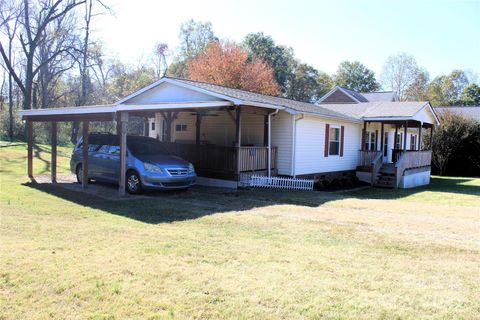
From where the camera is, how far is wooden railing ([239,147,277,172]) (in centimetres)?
1387

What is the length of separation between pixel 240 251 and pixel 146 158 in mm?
→ 6850

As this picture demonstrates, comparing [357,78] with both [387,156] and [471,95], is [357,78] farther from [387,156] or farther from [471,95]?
[387,156]

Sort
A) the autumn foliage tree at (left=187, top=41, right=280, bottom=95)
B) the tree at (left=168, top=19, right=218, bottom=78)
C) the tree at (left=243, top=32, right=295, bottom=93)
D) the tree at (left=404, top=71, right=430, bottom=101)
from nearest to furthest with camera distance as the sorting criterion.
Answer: the autumn foliage tree at (left=187, top=41, right=280, bottom=95) < the tree at (left=243, top=32, right=295, bottom=93) < the tree at (left=168, top=19, right=218, bottom=78) < the tree at (left=404, top=71, right=430, bottom=101)

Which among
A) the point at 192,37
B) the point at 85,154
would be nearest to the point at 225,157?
the point at 85,154

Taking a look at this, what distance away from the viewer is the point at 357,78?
203ft

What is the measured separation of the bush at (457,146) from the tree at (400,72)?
104ft

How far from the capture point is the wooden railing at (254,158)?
13873mm

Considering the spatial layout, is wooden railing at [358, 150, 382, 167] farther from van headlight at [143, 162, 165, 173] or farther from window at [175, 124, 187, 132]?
van headlight at [143, 162, 165, 173]

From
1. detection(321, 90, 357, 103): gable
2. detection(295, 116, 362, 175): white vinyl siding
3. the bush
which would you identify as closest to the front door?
detection(295, 116, 362, 175): white vinyl siding

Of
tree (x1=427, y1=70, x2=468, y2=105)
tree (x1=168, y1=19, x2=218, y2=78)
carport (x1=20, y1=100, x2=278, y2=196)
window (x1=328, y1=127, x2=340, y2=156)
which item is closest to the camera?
carport (x1=20, y1=100, x2=278, y2=196)

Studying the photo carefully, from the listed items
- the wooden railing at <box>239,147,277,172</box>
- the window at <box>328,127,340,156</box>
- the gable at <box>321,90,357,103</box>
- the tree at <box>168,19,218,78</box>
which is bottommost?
the wooden railing at <box>239,147,277,172</box>

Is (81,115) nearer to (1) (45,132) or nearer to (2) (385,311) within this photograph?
(2) (385,311)

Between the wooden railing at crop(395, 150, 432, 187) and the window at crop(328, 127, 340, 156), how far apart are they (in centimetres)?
274

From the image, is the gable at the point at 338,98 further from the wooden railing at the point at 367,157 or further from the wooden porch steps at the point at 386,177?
the wooden porch steps at the point at 386,177
